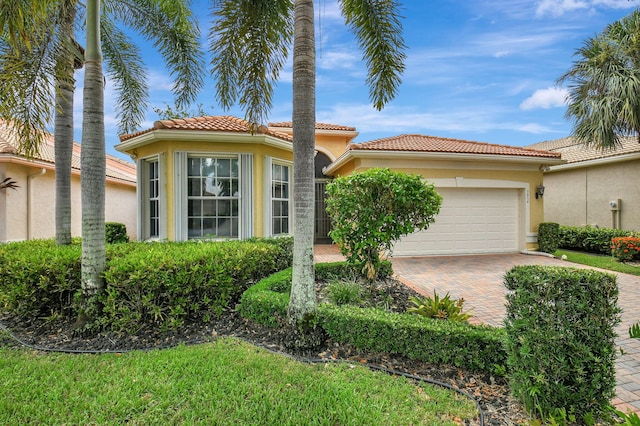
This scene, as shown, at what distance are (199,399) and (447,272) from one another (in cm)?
768

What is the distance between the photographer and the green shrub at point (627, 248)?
407 inches

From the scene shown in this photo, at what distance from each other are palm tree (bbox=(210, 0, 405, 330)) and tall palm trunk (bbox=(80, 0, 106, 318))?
199cm

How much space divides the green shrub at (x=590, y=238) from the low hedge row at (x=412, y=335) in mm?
12209

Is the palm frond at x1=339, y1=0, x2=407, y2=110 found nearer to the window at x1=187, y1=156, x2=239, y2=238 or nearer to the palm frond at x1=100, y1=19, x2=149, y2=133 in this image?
the window at x1=187, y1=156, x2=239, y2=238

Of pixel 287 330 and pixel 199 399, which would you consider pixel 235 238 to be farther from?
pixel 199 399

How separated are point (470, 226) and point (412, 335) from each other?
9.52m

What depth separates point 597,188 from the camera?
581 inches

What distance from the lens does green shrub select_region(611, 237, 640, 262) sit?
10.3 metres

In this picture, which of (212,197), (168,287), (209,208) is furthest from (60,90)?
(168,287)

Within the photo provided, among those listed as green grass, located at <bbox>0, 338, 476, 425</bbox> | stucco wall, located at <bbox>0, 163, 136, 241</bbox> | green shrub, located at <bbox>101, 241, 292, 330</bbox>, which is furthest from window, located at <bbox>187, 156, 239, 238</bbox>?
stucco wall, located at <bbox>0, 163, 136, 241</bbox>

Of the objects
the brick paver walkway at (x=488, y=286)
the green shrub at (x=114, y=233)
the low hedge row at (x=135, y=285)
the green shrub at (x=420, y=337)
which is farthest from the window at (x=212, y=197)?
the green shrub at (x=420, y=337)

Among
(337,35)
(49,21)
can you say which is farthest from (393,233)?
(49,21)

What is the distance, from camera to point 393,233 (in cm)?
587

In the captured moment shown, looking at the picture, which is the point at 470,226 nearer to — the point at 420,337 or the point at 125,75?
the point at 420,337
